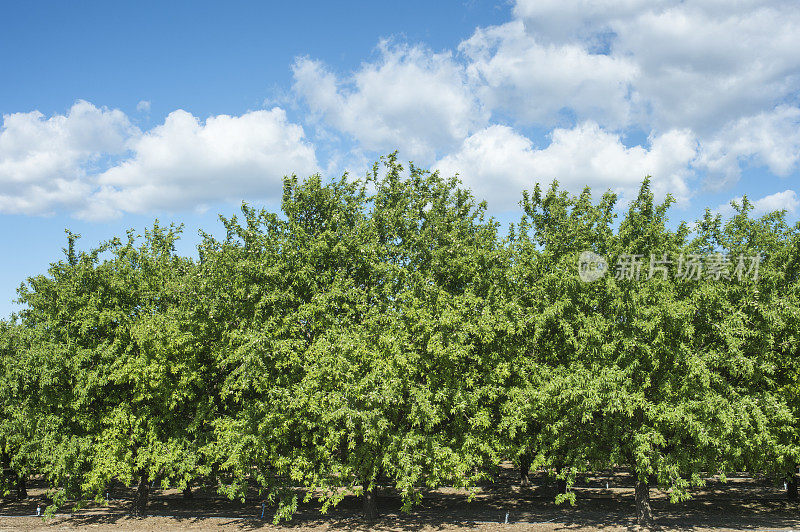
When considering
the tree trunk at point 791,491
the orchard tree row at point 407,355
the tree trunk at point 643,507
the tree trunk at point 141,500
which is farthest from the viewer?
the tree trunk at point 791,491

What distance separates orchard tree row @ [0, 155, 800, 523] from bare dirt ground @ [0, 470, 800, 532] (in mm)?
1879

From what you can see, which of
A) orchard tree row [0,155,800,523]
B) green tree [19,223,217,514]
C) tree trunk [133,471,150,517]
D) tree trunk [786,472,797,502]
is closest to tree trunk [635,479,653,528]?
orchard tree row [0,155,800,523]

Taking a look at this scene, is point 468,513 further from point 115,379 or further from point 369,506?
point 115,379

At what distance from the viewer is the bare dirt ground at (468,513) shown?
77.3 ft

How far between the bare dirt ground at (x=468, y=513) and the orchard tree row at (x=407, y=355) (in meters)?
1.88

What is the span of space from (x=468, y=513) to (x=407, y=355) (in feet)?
39.1

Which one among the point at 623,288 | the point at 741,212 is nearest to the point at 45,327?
the point at 623,288

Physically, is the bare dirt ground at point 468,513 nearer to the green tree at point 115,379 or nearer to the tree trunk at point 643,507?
the tree trunk at point 643,507

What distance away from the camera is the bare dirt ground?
2356cm

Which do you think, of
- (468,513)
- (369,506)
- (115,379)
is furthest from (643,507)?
(115,379)

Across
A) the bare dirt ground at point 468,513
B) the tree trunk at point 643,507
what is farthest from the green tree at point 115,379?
the tree trunk at point 643,507

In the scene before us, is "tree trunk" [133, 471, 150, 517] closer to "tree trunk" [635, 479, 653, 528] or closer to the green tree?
the green tree

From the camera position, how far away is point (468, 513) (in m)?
26.4

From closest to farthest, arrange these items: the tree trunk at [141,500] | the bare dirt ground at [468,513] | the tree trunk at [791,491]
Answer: the bare dirt ground at [468,513]
the tree trunk at [141,500]
the tree trunk at [791,491]
